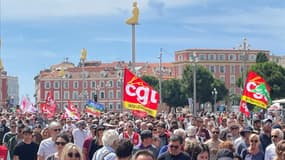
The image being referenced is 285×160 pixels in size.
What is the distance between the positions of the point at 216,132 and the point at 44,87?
461ft

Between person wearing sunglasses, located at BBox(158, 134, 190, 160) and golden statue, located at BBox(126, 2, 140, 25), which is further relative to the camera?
golden statue, located at BBox(126, 2, 140, 25)

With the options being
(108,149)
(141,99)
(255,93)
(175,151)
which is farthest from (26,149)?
(255,93)

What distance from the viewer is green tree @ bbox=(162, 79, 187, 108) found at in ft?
354

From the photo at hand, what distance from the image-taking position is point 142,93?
730 inches

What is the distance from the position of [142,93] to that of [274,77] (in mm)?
69644

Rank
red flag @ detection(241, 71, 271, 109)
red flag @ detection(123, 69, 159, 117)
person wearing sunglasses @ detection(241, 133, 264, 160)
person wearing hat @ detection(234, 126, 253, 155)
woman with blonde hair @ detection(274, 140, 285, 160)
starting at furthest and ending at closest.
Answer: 1. red flag @ detection(241, 71, 271, 109)
2. red flag @ detection(123, 69, 159, 117)
3. person wearing hat @ detection(234, 126, 253, 155)
4. person wearing sunglasses @ detection(241, 133, 264, 160)
5. woman with blonde hair @ detection(274, 140, 285, 160)

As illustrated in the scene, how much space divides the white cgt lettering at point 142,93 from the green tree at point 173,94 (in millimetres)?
87878

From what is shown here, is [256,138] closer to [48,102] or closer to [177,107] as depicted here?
[48,102]

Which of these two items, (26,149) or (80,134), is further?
(80,134)

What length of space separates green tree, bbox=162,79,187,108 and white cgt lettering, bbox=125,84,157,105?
87878mm

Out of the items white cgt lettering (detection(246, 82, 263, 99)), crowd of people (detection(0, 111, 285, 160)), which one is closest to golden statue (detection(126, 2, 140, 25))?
white cgt lettering (detection(246, 82, 263, 99))

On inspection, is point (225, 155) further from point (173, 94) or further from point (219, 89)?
point (173, 94)

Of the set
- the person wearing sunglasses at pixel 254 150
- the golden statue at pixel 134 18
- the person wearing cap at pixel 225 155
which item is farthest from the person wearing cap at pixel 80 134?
the golden statue at pixel 134 18

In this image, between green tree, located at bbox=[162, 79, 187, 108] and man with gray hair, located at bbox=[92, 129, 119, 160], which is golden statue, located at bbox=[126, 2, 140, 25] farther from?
green tree, located at bbox=[162, 79, 187, 108]
